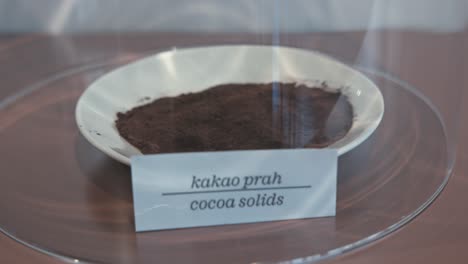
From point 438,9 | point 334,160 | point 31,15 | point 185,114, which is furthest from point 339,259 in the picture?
point 31,15

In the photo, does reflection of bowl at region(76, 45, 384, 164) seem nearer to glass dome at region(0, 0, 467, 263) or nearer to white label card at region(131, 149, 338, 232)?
glass dome at region(0, 0, 467, 263)

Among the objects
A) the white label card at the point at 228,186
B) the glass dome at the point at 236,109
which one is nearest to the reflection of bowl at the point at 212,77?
the glass dome at the point at 236,109

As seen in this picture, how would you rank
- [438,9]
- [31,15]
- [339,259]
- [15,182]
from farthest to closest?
[31,15]
[438,9]
[15,182]
[339,259]

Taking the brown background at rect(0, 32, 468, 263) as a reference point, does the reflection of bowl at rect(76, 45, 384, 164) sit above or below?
above

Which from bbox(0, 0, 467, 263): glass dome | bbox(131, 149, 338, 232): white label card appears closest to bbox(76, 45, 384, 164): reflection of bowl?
bbox(0, 0, 467, 263): glass dome

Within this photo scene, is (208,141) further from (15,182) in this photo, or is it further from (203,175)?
(15,182)

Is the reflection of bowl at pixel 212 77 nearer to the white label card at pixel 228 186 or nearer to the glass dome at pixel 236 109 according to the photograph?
the glass dome at pixel 236 109

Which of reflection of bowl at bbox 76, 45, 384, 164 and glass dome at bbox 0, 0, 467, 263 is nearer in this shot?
glass dome at bbox 0, 0, 467, 263
